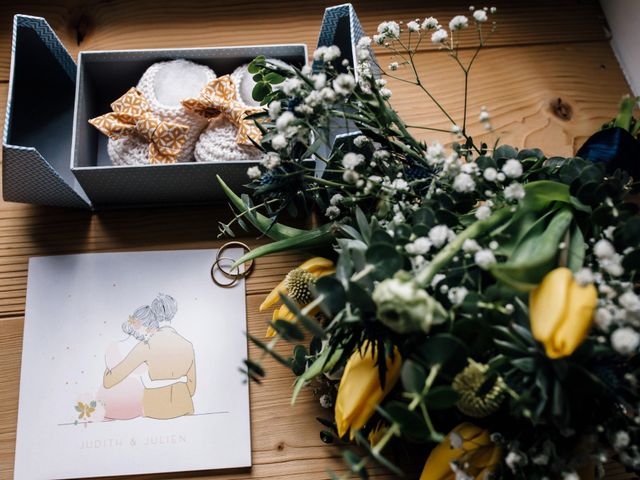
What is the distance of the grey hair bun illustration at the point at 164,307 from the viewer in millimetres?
862

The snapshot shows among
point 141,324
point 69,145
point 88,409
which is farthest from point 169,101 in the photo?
point 88,409

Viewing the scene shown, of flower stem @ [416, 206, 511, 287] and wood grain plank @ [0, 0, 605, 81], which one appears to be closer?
flower stem @ [416, 206, 511, 287]

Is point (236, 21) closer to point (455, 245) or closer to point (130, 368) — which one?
point (130, 368)

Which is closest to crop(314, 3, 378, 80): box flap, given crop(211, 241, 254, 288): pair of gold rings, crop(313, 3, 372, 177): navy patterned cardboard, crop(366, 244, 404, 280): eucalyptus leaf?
crop(313, 3, 372, 177): navy patterned cardboard

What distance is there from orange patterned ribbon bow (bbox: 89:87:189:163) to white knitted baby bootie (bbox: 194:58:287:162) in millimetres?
28

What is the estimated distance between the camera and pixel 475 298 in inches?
20.5

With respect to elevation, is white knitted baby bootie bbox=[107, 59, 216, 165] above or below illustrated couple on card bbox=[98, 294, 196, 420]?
above

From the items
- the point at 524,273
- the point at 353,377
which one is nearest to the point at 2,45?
the point at 353,377

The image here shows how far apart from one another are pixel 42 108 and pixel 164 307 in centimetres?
34

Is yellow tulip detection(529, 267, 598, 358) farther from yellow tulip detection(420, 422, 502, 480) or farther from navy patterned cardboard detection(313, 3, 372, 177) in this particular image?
navy patterned cardboard detection(313, 3, 372, 177)

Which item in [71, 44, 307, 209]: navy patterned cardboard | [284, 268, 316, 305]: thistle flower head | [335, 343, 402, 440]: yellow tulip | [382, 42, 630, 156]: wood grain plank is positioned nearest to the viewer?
[335, 343, 402, 440]: yellow tulip

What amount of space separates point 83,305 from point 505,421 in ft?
1.79

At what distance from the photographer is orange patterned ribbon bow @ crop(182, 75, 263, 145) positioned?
82cm

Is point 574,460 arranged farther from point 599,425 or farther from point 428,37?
point 428,37
